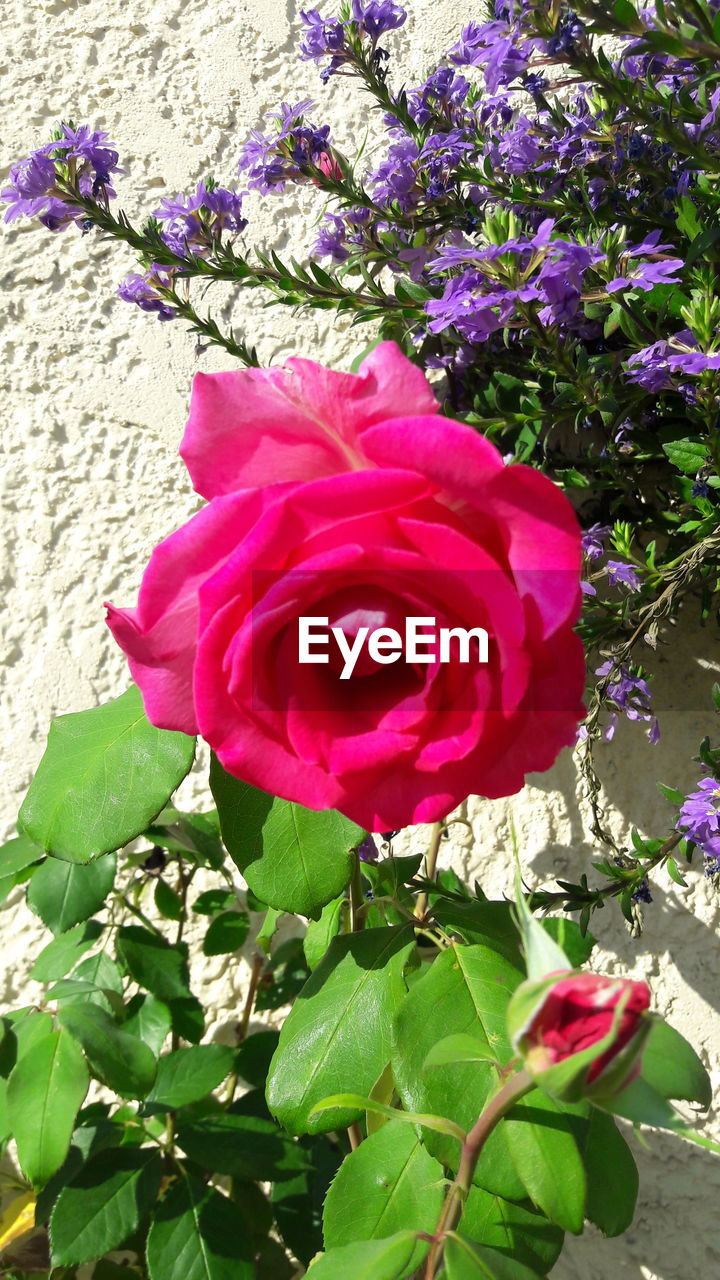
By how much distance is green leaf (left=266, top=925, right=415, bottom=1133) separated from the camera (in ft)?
1.75

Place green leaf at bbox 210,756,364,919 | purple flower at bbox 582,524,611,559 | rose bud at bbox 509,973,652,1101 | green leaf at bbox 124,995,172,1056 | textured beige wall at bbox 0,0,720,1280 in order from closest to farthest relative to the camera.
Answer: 1. rose bud at bbox 509,973,652,1101
2. green leaf at bbox 210,756,364,919
3. purple flower at bbox 582,524,611,559
4. green leaf at bbox 124,995,172,1056
5. textured beige wall at bbox 0,0,720,1280

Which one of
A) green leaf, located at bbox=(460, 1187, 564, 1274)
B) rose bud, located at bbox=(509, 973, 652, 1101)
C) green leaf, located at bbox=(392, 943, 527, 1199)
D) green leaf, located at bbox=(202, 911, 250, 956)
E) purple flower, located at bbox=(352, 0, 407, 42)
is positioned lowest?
green leaf, located at bbox=(202, 911, 250, 956)

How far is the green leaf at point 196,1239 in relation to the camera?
71 cm

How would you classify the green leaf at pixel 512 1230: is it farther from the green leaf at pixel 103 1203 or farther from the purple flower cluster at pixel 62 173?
the purple flower cluster at pixel 62 173

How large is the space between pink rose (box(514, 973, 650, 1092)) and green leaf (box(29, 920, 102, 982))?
63cm

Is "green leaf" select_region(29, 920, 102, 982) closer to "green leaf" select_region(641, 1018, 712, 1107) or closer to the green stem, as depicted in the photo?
the green stem

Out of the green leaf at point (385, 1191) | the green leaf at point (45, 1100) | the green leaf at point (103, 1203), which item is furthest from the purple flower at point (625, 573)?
the green leaf at point (103, 1203)

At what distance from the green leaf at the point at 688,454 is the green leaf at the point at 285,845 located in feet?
1.26

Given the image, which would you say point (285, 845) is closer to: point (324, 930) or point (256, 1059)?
point (324, 930)

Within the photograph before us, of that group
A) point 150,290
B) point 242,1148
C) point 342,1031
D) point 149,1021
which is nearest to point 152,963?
point 149,1021

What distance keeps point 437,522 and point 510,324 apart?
1.18ft

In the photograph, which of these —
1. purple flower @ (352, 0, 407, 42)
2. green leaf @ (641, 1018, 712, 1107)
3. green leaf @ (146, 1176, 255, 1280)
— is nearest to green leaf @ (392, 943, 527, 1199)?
green leaf @ (641, 1018, 712, 1107)

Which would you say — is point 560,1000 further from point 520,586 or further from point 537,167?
point 537,167

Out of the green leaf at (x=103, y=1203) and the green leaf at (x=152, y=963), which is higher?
the green leaf at (x=152, y=963)
